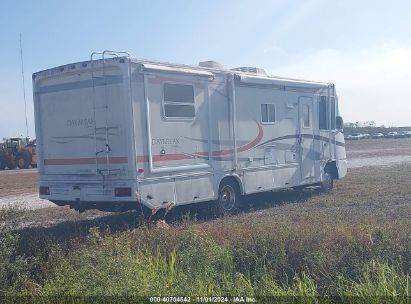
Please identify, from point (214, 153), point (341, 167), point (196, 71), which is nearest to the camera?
point (196, 71)

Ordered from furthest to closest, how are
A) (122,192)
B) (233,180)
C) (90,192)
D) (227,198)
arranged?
(233,180)
(227,198)
(90,192)
(122,192)

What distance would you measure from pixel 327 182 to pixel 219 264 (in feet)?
32.9

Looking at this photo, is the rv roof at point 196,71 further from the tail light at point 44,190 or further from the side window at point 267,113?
the tail light at point 44,190

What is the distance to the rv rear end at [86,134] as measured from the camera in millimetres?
9703

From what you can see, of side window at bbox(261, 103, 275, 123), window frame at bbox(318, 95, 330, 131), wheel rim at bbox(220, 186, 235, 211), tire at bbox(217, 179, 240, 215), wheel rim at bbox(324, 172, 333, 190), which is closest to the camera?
tire at bbox(217, 179, 240, 215)

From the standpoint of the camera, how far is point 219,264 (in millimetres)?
6422

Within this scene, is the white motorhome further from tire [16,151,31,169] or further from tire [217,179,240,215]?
tire [16,151,31,169]

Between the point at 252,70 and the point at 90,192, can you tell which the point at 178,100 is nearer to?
the point at 90,192

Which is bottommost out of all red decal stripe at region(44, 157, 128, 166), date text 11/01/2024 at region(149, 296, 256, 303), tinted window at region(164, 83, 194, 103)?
date text 11/01/2024 at region(149, 296, 256, 303)

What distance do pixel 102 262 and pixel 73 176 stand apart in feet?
16.3

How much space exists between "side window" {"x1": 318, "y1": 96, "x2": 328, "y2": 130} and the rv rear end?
24.2 feet

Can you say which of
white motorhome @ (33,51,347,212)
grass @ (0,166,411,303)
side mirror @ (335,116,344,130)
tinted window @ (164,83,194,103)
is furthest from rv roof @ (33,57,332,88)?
grass @ (0,166,411,303)

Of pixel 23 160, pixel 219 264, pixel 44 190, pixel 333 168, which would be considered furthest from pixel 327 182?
pixel 23 160

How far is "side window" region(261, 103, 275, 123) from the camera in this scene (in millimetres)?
13156
